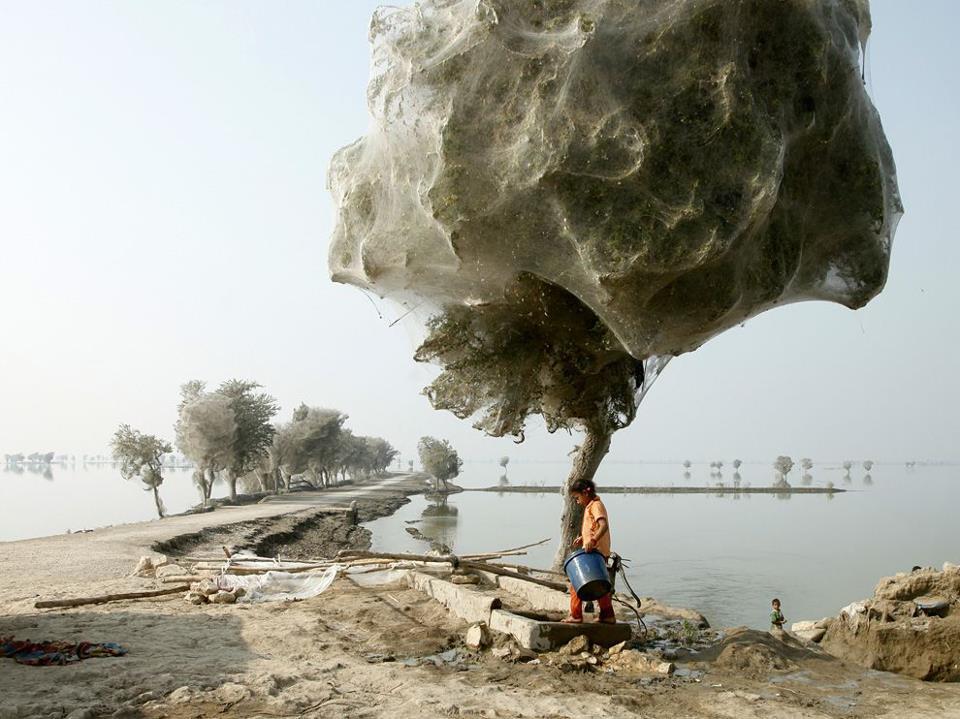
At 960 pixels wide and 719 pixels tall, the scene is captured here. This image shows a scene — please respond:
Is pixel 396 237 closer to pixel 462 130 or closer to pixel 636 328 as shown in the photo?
pixel 462 130

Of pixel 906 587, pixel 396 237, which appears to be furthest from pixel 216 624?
pixel 906 587

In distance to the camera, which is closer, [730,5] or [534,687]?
[534,687]

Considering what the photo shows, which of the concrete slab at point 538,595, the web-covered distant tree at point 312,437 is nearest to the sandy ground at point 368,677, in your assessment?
the concrete slab at point 538,595

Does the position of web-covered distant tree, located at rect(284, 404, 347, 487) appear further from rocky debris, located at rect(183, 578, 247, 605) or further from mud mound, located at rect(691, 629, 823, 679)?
mud mound, located at rect(691, 629, 823, 679)

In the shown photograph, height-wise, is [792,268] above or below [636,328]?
above

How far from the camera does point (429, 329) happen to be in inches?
434

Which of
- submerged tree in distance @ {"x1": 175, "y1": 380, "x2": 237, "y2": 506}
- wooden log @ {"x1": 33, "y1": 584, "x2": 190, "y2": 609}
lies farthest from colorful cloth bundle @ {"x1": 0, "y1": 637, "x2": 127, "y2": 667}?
submerged tree in distance @ {"x1": 175, "y1": 380, "x2": 237, "y2": 506}

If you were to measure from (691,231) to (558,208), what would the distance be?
1335mm

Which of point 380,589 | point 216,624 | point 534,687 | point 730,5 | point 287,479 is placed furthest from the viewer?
point 287,479

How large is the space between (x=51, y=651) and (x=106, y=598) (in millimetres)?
3593

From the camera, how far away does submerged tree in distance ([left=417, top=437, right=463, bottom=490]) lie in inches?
3856

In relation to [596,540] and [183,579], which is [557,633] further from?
[183,579]

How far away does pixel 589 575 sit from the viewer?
7.91 m

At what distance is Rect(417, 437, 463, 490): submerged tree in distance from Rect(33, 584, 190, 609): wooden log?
284 ft
